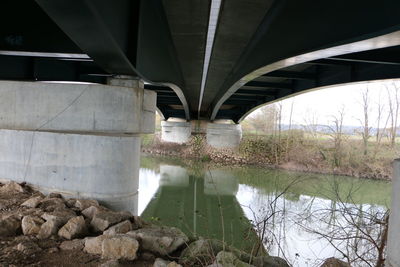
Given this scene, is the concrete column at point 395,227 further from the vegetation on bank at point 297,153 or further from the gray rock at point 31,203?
the vegetation on bank at point 297,153

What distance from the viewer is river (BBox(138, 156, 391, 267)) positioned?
5727 mm

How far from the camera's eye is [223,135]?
2405cm

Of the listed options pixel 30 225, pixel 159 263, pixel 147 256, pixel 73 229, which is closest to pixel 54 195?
pixel 30 225

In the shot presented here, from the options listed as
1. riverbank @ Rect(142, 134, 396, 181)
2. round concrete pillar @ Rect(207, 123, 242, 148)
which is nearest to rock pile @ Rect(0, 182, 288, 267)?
riverbank @ Rect(142, 134, 396, 181)

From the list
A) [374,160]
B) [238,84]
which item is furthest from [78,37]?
[374,160]

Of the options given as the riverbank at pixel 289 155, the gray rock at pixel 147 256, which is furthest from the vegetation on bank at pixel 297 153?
the gray rock at pixel 147 256

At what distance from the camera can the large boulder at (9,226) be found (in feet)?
10.2

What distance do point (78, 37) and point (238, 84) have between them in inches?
212

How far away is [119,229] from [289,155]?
789 inches

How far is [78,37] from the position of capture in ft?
11.1

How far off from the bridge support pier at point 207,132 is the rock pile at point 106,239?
2027 cm

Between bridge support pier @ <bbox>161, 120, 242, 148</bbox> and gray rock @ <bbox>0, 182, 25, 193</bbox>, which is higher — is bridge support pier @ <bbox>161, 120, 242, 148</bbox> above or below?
above

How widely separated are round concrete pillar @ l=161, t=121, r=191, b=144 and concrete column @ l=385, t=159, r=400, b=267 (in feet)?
76.0

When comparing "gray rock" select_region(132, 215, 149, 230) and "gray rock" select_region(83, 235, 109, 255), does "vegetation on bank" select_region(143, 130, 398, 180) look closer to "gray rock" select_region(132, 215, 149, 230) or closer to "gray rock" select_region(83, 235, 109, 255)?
"gray rock" select_region(132, 215, 149, 230)
